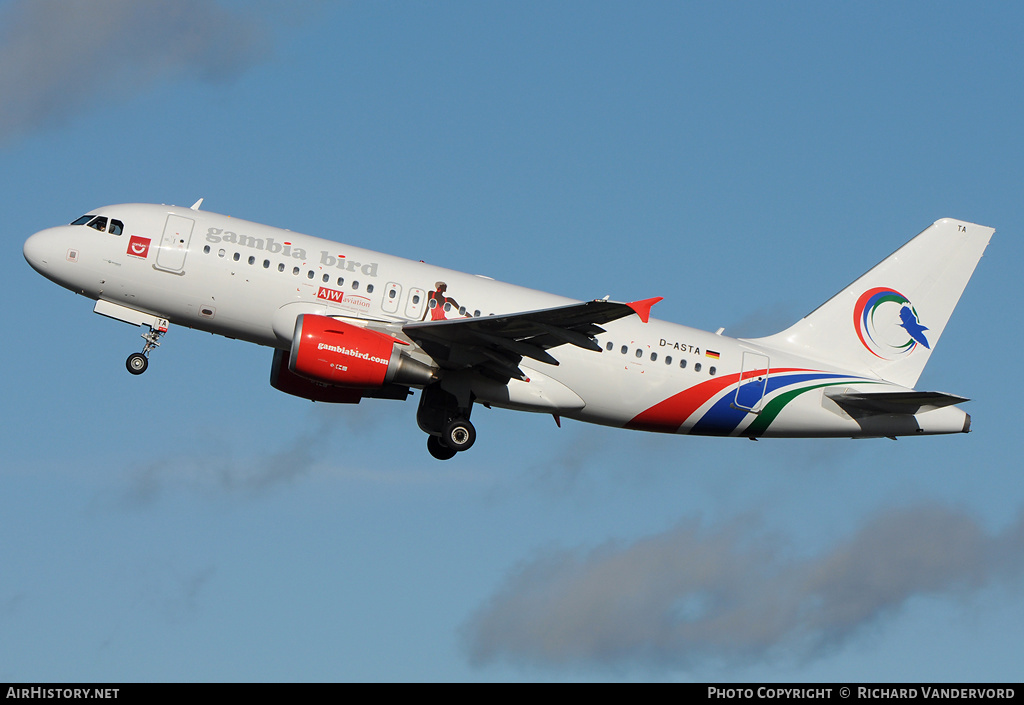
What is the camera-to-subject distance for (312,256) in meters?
31.1

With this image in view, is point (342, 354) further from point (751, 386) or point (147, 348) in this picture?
point (751, 386)

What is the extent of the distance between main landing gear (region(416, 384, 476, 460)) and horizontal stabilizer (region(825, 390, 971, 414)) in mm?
10195

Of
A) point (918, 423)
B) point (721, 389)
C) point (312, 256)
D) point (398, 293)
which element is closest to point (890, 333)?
point (918, 423)

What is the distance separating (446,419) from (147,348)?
7921mm

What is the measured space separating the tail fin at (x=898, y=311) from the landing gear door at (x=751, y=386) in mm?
1576

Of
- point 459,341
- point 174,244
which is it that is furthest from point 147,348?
point 459,341

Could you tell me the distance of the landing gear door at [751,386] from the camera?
110 ft

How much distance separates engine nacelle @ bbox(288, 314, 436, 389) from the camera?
2953 centimetres

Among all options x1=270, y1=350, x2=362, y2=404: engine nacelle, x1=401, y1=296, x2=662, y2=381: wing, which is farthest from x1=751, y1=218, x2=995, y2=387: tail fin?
x1=270, y1=350, x2=362, y2=404: engine nacelle

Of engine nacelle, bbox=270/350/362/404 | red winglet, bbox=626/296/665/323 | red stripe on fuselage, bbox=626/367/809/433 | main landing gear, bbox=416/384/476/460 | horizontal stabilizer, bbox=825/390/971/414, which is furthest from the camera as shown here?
engine nacelle, bbox=270/350/362/404

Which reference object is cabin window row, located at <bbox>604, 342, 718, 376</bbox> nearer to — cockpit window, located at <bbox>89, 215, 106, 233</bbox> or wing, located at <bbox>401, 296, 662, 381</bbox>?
wing, located at <bbox>401, 296, 662, 381</bbox>

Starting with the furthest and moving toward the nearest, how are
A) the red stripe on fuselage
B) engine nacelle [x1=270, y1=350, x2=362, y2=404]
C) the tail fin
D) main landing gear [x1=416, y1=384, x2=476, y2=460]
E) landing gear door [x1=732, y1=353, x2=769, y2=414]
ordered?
the tail fin
engine nacelle [x1=270, y1=350, x2=362, y2=404]
landing gear door [x1=732, y1=353, x2=769, y2=414]
the red stripe on fuselage
main landing gear [x1=416, y1=384, x2=476, y2=460]
